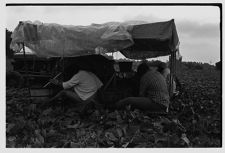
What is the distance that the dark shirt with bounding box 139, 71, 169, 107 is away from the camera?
5805mm

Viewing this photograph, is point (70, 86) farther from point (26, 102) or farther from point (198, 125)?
point (198, 125)

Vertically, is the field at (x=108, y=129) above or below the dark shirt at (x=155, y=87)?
below

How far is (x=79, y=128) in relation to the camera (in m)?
5.16

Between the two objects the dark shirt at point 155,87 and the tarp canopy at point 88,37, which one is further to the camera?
the dark shirt at point 155,87

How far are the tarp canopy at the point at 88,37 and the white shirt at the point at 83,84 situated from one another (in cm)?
41

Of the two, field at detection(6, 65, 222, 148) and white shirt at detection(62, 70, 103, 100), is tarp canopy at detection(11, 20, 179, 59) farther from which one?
field at detection(6, 65, 222, 148)

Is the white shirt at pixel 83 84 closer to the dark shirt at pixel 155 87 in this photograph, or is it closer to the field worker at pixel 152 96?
the field worker at pixel 152 96

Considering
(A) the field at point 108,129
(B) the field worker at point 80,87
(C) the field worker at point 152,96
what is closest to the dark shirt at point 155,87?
(C) the field worker at point 152,96

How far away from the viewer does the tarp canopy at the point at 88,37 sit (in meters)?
5.65

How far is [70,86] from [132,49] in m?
1.68

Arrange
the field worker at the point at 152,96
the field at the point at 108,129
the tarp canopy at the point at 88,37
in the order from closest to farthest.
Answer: the field at the point at 108,129 < the tarp canopy at the point at 88,37 < the field worker at the point at 152,96

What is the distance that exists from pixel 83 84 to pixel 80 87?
0.28 feet

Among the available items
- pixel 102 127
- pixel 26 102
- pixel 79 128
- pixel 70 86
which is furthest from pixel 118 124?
pixel 26 102

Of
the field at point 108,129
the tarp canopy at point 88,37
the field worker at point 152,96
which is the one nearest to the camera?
the field at point 108,129
